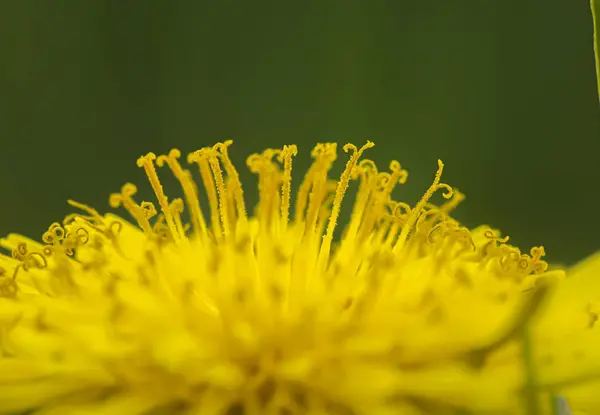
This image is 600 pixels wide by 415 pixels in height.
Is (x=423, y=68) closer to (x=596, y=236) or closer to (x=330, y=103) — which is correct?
(x=330, y=103)

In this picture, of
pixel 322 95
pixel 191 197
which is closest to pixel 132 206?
pixel 191 197

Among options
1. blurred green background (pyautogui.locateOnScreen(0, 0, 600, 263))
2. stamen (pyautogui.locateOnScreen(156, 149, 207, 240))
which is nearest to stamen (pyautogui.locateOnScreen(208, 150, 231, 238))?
stamen (pyautogui.locateOnScreen(156, 149, 207, 240))

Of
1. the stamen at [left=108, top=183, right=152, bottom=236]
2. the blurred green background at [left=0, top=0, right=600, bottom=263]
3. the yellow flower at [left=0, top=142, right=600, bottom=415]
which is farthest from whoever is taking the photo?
the blurred green background at [left=0, top=0, right=600, bottom=263]

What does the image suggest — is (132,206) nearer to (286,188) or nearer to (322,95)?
(286,188)

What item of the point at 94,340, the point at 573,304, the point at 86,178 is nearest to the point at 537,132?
the point at 86,178

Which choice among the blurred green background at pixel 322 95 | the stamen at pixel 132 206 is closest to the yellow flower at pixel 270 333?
the stamen at pixel 132 206

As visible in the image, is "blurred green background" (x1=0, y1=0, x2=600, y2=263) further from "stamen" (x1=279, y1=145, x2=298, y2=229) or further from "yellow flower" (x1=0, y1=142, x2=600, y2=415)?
"yellow flower" (x1=0, y1=142, x2=600, y2=415)
